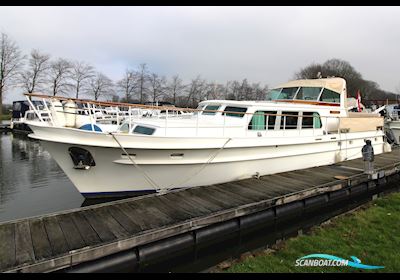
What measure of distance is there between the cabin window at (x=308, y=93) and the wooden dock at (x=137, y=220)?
3.84 m

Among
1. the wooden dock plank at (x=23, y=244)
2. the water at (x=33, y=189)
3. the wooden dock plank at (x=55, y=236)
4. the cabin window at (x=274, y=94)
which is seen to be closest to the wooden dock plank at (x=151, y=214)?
the wooden dock plank at (x=55, y=236)

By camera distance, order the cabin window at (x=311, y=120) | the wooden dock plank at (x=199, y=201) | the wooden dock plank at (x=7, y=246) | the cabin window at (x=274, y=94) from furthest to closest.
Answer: the cabin window at (x=274, y=94) < the cabin window at (x=311, y=120) < the wooden dock plank at (x=199, y=201) < the wooden dock plank at (x=7, y=246)

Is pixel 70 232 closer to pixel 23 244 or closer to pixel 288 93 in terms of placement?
pixel 23 244

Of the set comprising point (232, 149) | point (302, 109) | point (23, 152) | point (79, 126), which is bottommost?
point (23, 152)

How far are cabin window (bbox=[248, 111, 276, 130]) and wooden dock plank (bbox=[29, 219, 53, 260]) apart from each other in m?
6.02

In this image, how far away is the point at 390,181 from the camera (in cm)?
1031

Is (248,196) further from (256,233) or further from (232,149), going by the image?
(232,149)

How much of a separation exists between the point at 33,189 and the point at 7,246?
6987 mm

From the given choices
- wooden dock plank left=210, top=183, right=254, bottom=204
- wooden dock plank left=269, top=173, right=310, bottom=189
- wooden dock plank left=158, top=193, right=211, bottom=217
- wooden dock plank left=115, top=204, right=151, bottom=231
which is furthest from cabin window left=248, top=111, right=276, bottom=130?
wooden dock plank left=115, top=204, right=151, bottom=231

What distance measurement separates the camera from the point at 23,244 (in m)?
4.48

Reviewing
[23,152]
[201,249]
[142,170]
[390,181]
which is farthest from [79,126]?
[23,152]

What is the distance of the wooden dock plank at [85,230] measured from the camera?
4650mm

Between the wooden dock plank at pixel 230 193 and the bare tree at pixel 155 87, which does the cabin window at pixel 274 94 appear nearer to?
the wooden dock plank at pixel 230 193
